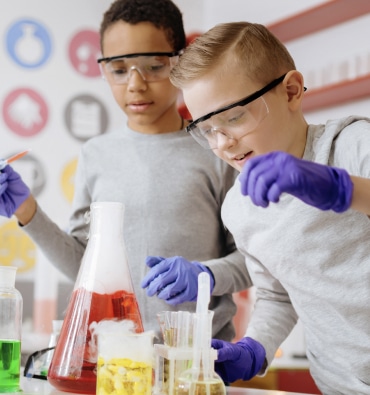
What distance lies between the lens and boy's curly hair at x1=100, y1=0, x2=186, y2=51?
1759 millimetres

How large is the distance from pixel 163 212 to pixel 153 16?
541mm

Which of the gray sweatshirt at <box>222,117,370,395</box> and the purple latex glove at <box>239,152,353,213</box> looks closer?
the purple latex glove at <box>239,152,353,213</box>

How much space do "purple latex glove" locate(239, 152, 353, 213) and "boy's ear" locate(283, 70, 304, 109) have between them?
1.41 feet

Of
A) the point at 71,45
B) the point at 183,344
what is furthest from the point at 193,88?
the point at 71,45

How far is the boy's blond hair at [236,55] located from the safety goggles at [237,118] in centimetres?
6

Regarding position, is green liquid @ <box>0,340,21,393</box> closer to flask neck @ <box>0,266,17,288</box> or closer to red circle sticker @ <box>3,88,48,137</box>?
flask neck @ <box>0,266,17,288</box>

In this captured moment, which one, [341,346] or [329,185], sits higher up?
[329,185]

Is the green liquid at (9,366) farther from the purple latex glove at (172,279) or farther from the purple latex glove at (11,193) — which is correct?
the purple latex glove at (11,193)

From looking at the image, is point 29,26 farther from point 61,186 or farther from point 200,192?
point 200,192

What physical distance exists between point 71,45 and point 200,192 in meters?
2.40

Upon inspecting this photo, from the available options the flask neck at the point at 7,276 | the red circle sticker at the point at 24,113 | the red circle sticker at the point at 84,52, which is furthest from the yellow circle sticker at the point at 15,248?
the flask neck at the point at 7,276

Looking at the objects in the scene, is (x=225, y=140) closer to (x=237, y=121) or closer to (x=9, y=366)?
(x=237, y=121)

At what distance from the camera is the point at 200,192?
173 cm

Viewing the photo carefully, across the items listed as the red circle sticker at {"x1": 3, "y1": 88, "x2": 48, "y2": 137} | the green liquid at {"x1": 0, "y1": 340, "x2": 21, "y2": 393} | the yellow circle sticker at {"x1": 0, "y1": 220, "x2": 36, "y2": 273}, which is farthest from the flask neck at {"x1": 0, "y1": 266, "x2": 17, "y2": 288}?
the red circle sticker at {"x1": 3, "y1": 88, "x2": 48, "y2": 137}
